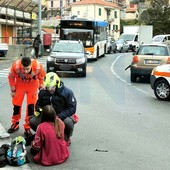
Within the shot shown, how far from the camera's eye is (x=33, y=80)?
26.1 feet

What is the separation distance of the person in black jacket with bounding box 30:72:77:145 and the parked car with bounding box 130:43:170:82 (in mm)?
10951

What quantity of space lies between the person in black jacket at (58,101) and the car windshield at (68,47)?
46.3 feet

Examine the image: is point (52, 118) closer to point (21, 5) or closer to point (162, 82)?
point (162, 82)

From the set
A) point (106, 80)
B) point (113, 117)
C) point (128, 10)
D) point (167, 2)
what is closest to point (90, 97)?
point (113, 117)

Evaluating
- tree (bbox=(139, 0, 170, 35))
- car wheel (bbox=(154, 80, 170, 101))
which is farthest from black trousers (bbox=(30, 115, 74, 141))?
tree (bbox=(139, 0, 170, 35))

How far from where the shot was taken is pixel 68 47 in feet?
70.8

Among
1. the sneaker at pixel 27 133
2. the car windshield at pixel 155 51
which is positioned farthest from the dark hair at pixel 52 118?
the car windshield at pixel 155 51

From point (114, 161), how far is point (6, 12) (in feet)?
122

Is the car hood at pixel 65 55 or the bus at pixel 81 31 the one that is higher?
the bus at pixel 81 31

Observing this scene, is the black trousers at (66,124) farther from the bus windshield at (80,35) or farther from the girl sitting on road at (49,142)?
the bus windshield at (80,35)

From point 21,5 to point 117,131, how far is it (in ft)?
129

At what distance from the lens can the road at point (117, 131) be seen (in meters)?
6.40

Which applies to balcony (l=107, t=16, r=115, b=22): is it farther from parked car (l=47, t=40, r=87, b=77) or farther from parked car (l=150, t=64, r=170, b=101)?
parked car (l=150, t=64, r=170, b=101)

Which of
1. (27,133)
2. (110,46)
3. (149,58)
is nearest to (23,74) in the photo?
(27,133)
